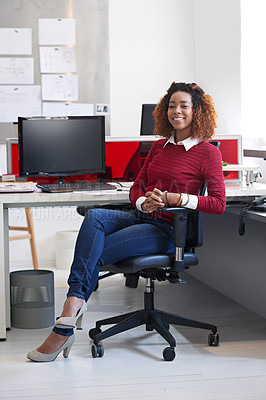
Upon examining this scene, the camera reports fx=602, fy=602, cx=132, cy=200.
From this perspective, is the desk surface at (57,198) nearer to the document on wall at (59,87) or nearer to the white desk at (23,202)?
the white desk at (23,202)

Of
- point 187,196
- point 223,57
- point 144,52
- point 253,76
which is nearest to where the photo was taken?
point 187,196

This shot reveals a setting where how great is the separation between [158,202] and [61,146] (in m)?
0.89

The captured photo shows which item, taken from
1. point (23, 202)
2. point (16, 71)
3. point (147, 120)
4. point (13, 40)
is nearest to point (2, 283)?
point (23, 202)

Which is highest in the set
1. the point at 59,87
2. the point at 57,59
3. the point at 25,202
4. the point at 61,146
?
the point at 57,59

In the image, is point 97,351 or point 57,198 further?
point 57,198

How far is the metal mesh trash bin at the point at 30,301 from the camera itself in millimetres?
3201

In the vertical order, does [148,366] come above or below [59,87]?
below

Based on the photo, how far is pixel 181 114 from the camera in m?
2.94

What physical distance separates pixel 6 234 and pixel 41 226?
2.03m

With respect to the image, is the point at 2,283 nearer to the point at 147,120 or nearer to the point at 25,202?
the point at 25,202

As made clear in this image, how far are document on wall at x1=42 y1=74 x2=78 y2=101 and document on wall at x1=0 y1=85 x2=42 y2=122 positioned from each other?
0.07m

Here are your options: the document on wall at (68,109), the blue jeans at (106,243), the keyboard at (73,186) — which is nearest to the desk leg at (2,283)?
the keyboard at (73,186)

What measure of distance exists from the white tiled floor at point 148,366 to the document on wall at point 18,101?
2.01 m

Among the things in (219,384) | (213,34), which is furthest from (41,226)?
(219,384)
